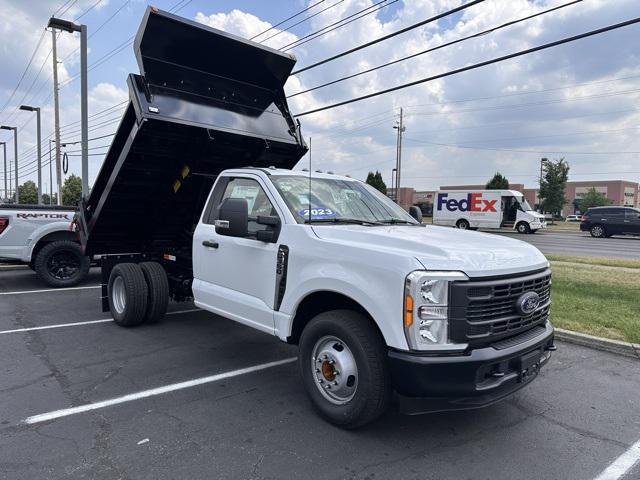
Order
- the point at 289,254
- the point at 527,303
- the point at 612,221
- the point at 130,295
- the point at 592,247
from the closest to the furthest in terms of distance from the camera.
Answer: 1. the point at 527,303
2. the point at 289,254
3. the point at 130,295
4. the point at 592,247
5. the point at 612,221

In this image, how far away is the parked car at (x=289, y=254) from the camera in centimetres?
312

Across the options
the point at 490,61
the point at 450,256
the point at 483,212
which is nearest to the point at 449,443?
the point at 450,256

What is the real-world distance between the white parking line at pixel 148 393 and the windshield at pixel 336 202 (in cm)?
181

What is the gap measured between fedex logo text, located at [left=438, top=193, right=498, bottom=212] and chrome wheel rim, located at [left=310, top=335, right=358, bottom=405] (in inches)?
1180

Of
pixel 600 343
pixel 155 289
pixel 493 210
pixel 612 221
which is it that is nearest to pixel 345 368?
pixel 155 289

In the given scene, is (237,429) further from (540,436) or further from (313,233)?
(540,436)

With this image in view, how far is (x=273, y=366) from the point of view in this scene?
198 inches

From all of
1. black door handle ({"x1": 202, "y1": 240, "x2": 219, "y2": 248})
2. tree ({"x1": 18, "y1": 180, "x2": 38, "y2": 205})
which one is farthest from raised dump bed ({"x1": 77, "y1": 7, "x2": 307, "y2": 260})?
tree ({"x1": 18, "y1": 180, "x2": 38, "y2": 205})

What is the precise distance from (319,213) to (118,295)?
3725mm

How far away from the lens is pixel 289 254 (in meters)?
4.00

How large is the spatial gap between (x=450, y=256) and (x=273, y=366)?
2630 mm

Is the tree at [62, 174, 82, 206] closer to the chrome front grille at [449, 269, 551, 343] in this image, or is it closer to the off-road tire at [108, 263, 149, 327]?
the off-road tire at [108, 263, 149, 327]

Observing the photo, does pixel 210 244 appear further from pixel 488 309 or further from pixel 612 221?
pixel 612 221

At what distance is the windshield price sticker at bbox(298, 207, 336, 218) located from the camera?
167 inches
